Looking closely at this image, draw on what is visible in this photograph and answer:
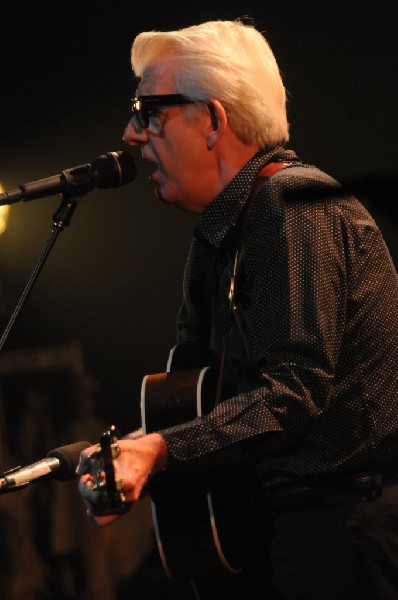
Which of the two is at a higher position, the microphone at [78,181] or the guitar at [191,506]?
the microphone at [78,181]

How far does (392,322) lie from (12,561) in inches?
114

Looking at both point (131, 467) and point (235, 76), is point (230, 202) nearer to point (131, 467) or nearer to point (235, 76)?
point (235, 76)

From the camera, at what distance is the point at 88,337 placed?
4113mm

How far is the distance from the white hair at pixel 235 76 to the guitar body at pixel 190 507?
0.55 metres

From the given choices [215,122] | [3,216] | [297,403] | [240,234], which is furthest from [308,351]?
[3,216]

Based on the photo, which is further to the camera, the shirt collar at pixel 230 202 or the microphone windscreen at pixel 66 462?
the shirt collar at pixel 230 202

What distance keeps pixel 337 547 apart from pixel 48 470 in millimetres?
547

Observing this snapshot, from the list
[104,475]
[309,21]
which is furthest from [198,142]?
[309,21]

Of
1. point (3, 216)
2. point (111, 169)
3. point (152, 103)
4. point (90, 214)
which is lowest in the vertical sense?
point (90, 214)

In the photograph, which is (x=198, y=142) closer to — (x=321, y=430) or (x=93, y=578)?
(x=321, y=430)

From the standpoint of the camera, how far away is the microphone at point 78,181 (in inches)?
74.6

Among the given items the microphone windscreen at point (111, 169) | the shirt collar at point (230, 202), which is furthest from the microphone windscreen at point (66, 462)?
the microphone windscreen at point (111, 169)

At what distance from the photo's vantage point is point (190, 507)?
1723 millimetres

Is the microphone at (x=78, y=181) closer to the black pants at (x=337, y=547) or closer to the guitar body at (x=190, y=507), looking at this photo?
the guitar body at (x=190, y=507)
